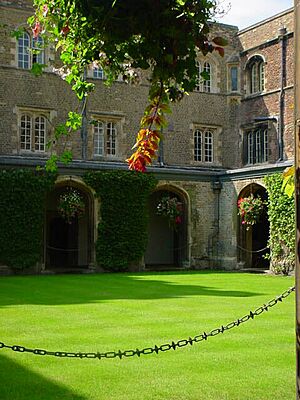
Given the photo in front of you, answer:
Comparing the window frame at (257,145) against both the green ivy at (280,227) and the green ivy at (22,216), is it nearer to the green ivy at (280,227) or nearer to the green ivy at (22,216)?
the green ivy at (280,227)

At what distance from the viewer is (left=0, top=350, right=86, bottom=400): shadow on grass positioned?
5.45 metres

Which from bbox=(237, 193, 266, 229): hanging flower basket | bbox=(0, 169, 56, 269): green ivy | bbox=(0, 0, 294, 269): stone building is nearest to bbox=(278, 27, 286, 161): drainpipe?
bbox=(0, 0, 294, 269): stone building

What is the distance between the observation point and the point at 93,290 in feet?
47.9

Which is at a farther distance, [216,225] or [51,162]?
[216,225]

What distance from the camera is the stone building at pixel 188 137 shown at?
23266mm

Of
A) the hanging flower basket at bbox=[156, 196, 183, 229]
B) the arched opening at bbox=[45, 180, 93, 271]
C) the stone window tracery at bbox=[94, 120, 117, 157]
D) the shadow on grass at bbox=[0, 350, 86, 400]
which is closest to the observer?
the shadow on grass at bbox=[0, 350, 86, 400]

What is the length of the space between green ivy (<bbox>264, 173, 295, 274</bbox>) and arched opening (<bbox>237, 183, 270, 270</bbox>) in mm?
871

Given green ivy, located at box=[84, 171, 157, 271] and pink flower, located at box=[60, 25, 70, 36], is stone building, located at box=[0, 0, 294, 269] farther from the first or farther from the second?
pink flower, located at box=[60, 25, 70, 36]

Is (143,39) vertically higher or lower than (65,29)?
lower

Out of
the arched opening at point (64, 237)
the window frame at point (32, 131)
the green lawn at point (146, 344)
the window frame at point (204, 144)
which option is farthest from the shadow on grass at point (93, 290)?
the window frame at point (204, 144)

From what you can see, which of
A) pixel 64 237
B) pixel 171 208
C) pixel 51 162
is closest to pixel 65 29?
pixel 51 162

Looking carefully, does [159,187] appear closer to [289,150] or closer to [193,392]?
[289,150]

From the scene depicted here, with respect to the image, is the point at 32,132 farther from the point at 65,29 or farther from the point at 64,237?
the point at 65,29

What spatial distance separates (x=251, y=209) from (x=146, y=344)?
1451 centimetres
